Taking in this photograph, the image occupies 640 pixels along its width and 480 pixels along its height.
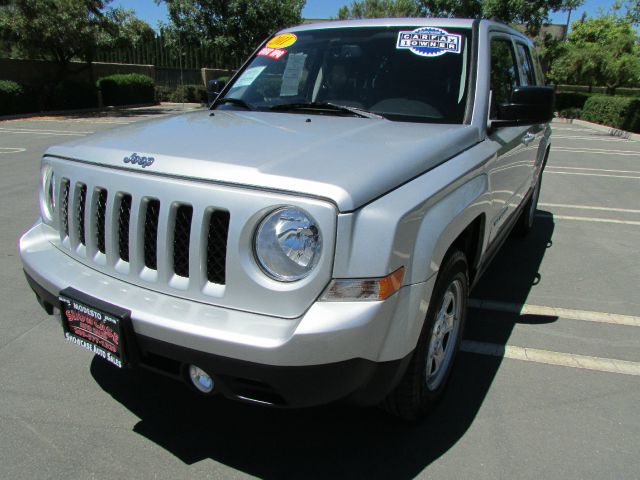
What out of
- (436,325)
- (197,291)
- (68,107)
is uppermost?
(197,291)

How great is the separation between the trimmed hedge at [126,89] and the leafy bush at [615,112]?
21.1m

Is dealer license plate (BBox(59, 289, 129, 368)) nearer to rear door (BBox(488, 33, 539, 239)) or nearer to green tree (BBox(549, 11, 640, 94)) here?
rear door (BBox(488, 33, 539, 239))

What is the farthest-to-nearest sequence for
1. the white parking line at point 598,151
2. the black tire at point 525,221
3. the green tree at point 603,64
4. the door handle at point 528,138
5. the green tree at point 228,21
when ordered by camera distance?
the green tree at point 603,64 < the green tree at point 228,21 < the white parking line at point 598,151 < the black tire at point 525,221 < the door handle at point 528,138

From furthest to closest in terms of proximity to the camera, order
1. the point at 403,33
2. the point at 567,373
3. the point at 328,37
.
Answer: the point at 328,37 → the point at 403,33 → the point at 567,373

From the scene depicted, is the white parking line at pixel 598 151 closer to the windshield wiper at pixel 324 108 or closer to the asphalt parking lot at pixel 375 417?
the asphalt parking lot at pixel 375 417

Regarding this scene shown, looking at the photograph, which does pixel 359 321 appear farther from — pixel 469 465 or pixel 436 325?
pixel 469 465

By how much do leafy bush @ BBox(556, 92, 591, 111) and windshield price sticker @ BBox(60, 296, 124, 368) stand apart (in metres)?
27.7

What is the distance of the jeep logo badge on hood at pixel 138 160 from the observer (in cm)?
204

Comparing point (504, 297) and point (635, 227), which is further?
point (635, 227)

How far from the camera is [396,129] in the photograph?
8.44ft

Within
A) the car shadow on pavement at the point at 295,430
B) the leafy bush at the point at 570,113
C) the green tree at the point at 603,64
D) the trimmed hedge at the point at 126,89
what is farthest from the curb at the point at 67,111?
the green tree at the point at 603,64

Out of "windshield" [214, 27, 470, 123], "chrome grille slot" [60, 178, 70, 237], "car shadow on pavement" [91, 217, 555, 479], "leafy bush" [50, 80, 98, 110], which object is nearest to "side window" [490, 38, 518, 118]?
"windshield" [214, 27, 470, 123]

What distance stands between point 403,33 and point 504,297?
214 centimetres

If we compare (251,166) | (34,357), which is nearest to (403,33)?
(251,166)
